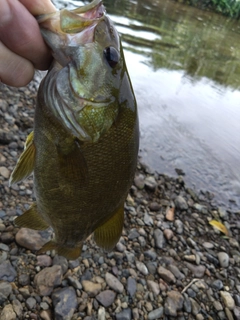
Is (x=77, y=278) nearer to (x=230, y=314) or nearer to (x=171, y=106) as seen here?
(x=230, y=314)

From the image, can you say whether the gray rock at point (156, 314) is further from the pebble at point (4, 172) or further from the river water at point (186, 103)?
the river water at point (186, 103)

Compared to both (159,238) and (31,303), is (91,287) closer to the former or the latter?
(31,303)

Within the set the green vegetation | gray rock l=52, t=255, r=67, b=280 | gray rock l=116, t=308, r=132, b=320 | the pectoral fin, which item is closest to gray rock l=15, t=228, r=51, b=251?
gray rock l=52, t=255, r=67, b=280

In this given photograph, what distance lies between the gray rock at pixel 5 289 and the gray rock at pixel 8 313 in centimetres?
10

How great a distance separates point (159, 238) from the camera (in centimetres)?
374

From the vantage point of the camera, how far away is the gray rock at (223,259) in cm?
379

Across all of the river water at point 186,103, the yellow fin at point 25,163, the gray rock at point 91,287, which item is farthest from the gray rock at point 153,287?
the river water at point 186,103

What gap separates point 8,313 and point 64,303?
0.43m

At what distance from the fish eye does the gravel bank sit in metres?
1.85

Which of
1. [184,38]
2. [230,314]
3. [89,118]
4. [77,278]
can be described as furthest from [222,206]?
[184,38]

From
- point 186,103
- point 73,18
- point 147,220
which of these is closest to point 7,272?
point 147,220

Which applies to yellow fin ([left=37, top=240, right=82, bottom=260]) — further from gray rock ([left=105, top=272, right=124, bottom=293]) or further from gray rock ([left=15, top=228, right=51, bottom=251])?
gray rock ([left=105, top=272, right=124, bottom=293])

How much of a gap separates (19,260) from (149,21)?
13071mm

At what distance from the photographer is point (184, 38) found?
13.8 metres
